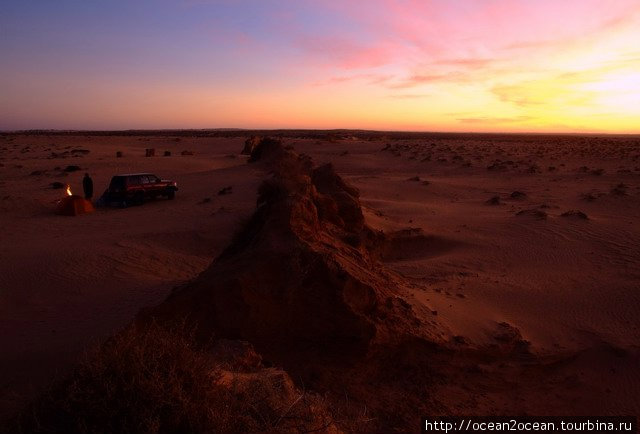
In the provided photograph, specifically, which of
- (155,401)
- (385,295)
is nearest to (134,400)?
(155,401)

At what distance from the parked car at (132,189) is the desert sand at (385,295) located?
140 cm

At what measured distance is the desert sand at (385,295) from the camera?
6.46 meters

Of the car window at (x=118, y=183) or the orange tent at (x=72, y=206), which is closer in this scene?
the orange tent at (x=72, y=206)

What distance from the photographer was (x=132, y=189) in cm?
2238

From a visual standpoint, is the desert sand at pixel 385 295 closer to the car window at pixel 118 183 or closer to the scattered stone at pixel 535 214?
the scattered stone at pixel 535 214

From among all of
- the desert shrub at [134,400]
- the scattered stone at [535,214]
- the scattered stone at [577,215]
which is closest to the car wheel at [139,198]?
the scattered stone at [535,214]

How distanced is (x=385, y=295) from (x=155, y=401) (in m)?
4.19

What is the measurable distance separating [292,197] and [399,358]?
3.33m

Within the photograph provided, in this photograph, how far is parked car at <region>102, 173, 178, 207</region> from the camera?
72.8 ft

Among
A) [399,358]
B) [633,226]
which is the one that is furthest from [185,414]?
[633,226]

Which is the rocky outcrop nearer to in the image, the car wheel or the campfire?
the campfire

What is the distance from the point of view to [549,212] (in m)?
18.1

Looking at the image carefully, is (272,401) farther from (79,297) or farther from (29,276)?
(29,276)

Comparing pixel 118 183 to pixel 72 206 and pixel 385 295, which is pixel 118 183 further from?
pixel 385 295
